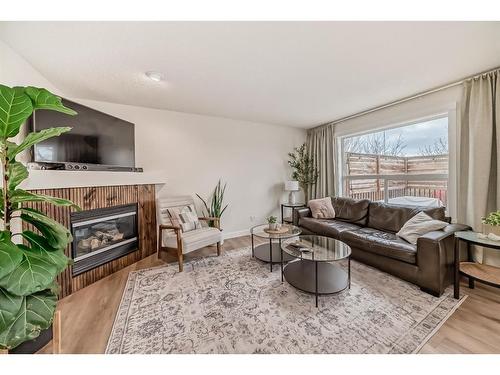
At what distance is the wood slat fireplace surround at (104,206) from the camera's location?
1.99m

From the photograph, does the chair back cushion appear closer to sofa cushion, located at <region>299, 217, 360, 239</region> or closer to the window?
sofa cushion, located at <region>299, 217, 360, 239</region>

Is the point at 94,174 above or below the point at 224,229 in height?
above

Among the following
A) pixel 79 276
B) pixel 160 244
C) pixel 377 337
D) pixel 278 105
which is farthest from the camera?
pixel 278 105

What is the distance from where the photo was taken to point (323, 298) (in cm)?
186

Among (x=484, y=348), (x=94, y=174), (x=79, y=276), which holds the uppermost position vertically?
(x=94, y=174)

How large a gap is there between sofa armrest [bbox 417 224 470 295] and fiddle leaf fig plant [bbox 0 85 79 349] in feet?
9.21

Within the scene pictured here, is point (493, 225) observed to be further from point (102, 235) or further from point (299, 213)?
point (102, 235)

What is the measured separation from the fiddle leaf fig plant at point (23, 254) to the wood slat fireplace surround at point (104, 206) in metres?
1.03

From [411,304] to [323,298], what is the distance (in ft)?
2.50

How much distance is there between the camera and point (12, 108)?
97 centimetres
